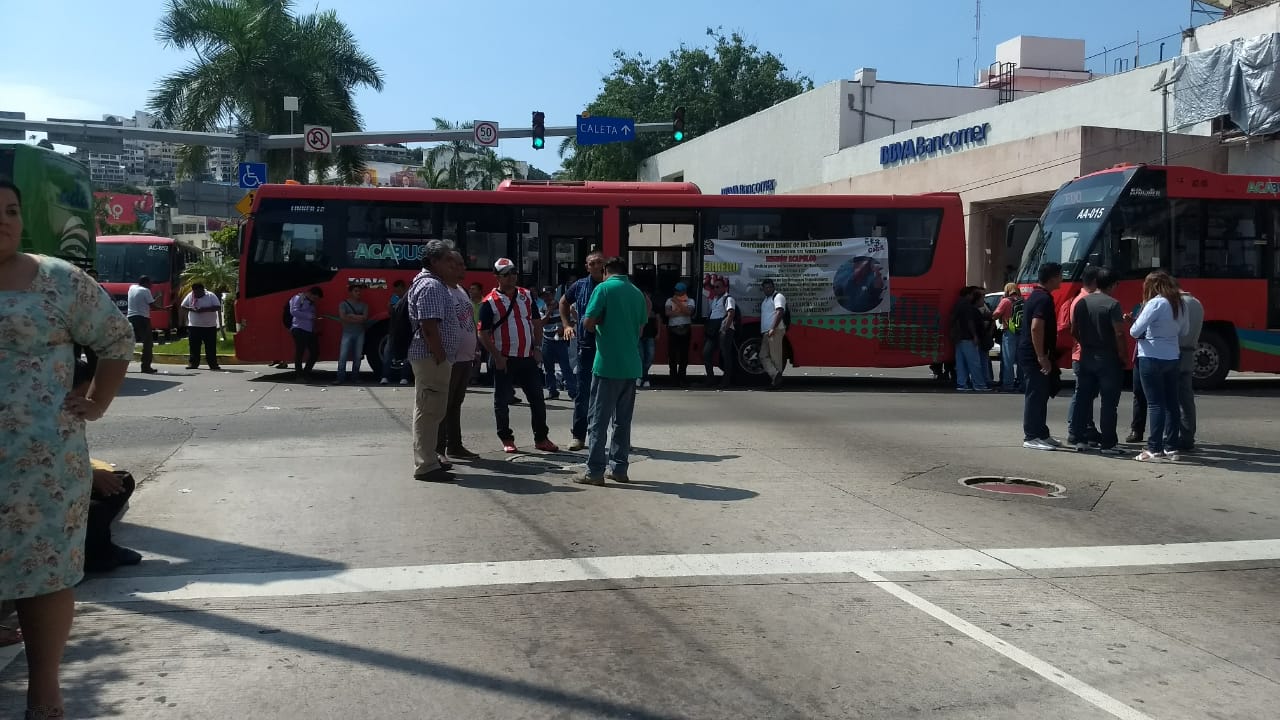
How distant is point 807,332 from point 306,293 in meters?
8.10

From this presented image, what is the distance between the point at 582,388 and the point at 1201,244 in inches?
487

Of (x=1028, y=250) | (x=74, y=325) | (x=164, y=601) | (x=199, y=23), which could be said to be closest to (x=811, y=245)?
(x=1028, y=250)

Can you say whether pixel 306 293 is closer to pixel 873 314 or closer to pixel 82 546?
pixel 873 314

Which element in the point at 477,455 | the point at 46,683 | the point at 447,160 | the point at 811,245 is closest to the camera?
the point at 46,683

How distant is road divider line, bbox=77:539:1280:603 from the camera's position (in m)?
5.51

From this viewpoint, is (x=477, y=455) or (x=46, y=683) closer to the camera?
(x=46, y=683)

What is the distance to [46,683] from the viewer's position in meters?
3.62

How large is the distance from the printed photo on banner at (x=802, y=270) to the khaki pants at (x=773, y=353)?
103cm

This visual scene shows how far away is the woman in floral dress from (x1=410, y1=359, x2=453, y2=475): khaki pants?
180 inches

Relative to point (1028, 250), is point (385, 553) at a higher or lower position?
lower

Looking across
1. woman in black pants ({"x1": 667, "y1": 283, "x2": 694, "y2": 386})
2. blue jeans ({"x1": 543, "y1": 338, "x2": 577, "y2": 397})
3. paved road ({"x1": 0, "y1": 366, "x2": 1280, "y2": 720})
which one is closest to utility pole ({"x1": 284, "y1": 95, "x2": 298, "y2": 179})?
woman in black pants ({"x1": 667, "y1": 283, "x2": 694, "y2": 386})

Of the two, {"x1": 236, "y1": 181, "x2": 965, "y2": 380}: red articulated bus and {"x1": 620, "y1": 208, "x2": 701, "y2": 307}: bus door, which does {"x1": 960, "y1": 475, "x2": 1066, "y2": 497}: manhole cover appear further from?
{"x1": 620, "y1": 208, "x2": 701, "y2": 307}: bus door

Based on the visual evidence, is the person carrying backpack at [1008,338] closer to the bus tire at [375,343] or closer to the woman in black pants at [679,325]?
the woman in black pants at [679,325]

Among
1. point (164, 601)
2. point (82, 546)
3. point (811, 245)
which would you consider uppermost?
point (811, 245)
